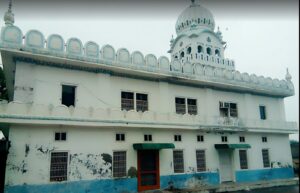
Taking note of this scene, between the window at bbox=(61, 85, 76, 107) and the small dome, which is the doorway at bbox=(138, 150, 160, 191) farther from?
the small dome

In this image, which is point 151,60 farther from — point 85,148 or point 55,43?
point 85,148

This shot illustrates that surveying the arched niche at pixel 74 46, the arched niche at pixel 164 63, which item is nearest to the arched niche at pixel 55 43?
the arched niche at pixel 74 46

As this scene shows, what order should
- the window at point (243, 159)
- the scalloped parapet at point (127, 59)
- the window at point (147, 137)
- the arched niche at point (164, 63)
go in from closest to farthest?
the scalloped parapet at point (127, 59) → the window at point (147, 137) → the arched niche at point (164, 63) → the window at point (243, 159)

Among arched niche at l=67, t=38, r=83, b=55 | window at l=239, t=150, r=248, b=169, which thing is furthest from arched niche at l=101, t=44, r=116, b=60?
window at l=239, t=150, r=248, b=169

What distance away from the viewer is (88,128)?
1308cm

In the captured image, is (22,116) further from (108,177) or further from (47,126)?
(108,177)

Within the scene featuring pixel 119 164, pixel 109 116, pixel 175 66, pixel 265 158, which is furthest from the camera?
pixel 265 158

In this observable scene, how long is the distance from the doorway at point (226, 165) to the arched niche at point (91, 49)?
10066 millimetres

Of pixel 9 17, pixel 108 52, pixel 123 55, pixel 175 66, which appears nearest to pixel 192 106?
pixel 175 66

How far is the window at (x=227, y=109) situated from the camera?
59.2 feet

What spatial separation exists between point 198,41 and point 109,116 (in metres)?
13.5

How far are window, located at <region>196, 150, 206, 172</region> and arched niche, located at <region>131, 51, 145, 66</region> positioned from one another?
6.43 m

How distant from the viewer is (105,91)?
46.0 ft

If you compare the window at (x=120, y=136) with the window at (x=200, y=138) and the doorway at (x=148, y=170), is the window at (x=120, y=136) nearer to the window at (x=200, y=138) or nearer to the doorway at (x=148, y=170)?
the doorway at (x=148, y=170)
